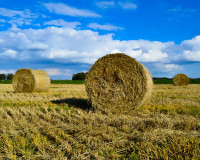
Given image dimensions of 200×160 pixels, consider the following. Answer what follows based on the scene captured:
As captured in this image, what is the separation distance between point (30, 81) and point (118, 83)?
7.81 metres

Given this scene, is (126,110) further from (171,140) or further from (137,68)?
(171,140)

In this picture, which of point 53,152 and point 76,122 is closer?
point 53,152

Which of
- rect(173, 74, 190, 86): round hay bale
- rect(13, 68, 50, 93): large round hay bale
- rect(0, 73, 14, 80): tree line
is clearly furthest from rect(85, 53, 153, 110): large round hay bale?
rect(0, 73, 14, 80): tree line

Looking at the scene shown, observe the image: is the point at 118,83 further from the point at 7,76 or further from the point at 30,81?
the point at 7,76

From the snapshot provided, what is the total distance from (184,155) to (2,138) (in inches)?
128

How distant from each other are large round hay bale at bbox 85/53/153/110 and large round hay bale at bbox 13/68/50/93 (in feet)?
22.4

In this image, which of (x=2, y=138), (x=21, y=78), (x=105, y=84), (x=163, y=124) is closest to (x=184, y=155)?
(x=163, y=124)

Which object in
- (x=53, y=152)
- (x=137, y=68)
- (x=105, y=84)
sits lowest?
(x=53, y=152)

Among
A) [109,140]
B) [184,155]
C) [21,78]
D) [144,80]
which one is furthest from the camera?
[21,78]

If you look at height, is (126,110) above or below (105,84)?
below

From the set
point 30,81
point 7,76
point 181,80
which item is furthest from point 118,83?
point 7,76

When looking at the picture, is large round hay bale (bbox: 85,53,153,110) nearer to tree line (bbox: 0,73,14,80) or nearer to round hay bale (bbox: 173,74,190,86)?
round hay bale (bbox: 173,74,190,86)

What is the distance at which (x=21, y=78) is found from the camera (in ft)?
43.9

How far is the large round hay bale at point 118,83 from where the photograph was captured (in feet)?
21.9
